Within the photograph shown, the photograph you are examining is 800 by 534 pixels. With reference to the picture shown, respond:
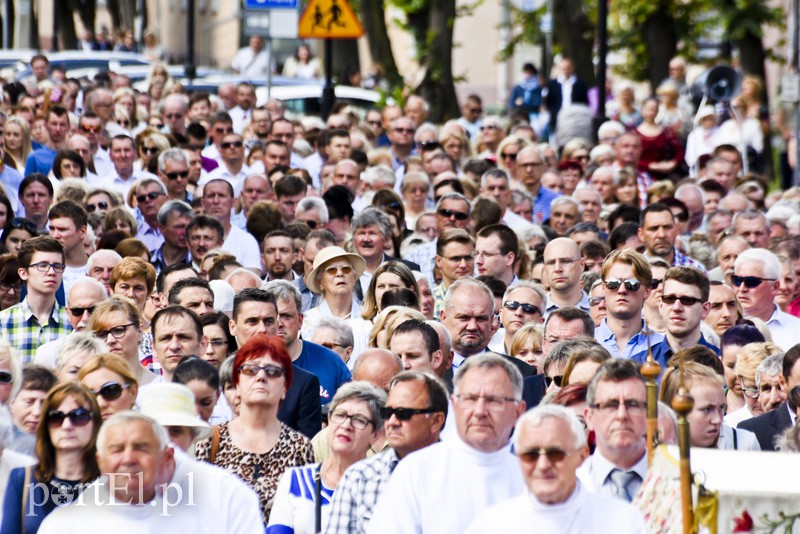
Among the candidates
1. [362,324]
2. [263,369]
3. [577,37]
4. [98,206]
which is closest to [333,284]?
[362,324]

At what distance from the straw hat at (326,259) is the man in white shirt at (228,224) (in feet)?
4.95

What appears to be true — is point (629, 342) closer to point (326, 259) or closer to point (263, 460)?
point (326, 259)

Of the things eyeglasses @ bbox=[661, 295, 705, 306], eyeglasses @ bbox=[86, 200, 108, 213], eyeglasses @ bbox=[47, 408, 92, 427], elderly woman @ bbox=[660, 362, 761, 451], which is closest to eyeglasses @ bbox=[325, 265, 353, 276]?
eyeglasses @ bbox=[661, 295, 705, 306]

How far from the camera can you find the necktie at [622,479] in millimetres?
7043

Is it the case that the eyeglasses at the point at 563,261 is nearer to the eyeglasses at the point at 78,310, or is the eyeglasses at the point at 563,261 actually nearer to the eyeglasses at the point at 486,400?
the eyeglasses at the point at 78,310

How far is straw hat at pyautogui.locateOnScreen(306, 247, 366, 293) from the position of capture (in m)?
12.1

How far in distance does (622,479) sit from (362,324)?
4503 mm

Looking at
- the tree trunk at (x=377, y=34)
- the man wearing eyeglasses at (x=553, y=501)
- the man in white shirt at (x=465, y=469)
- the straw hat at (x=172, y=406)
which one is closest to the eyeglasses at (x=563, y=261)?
the straw hat at (x=172, y=406)

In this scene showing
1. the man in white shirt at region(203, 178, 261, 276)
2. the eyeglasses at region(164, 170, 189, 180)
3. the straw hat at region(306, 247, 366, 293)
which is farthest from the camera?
the eyeglasses at region(164, 170, 189, 180)

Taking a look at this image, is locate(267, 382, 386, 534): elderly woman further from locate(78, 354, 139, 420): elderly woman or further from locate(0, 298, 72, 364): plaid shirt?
locate(0, 298, 72, 364): plaid shirt

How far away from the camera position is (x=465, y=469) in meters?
6.81

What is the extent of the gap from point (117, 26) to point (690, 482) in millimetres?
52627

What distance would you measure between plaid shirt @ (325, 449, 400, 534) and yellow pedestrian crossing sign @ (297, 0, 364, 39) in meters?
13.1

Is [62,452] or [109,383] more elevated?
[109,383]
